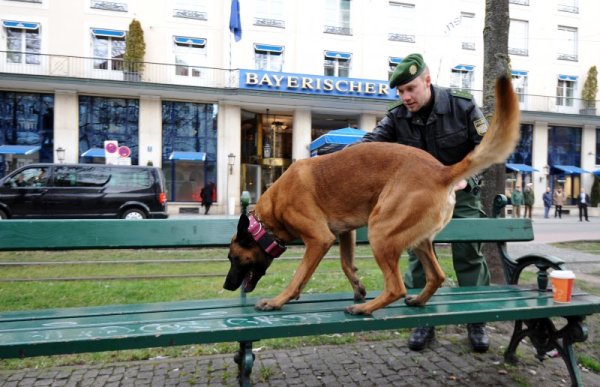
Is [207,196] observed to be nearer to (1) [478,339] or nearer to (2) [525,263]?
(1) [478,339]

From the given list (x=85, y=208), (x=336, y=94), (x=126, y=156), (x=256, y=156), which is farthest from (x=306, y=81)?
(x=85, y=208)

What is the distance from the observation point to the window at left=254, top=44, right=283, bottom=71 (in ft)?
77.9

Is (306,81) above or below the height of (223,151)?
above

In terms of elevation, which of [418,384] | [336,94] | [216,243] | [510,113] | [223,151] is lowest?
[418,384]

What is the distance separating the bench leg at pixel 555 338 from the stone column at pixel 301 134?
21.1 metres

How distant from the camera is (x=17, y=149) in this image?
68.4ft

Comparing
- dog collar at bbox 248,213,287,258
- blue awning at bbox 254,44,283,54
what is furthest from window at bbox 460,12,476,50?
dog collar at bbox 248,213,287,258

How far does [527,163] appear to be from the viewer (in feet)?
94.8

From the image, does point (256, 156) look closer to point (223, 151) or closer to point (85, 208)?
point (223, 151)

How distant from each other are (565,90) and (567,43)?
10.9ft

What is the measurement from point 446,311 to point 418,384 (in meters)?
0.88

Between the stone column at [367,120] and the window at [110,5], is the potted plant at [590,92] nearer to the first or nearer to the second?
the stone column at [367,120]

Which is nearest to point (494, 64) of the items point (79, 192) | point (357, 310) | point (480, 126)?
point (480, 126)

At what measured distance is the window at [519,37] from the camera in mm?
28141
